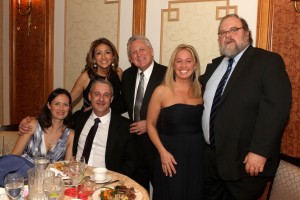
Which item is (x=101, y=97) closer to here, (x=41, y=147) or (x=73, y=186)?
(x=41, y=147)

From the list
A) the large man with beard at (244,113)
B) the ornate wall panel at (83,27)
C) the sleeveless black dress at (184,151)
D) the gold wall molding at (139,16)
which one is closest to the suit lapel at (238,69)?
the large man with beard at (244,113)

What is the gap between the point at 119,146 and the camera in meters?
2.79

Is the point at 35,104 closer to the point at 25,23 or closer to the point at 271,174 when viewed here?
the point at 25,23

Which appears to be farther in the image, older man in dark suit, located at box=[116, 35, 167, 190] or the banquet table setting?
older man in dark suit, located at box=[116, 35, 167, 190]

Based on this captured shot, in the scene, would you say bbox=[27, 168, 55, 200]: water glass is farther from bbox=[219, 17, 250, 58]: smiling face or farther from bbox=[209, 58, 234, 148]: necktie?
bbox=[219, 17, 250, 58]: smiling face

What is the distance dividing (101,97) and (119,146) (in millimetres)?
440

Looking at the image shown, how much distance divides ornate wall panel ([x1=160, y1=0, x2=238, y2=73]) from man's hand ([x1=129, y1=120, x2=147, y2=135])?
3.13 feet

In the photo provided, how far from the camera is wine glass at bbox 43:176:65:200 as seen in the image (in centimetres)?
161

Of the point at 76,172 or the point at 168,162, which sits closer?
A: the point at 76,172

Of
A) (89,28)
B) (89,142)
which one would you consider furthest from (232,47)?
(89,28)

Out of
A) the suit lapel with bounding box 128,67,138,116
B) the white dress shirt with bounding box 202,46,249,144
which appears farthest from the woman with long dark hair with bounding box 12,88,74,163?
the white dress shirt with bounding box 202,46,249,144

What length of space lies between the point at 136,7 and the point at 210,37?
3.05ft

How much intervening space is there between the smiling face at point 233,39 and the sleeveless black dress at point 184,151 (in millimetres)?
551

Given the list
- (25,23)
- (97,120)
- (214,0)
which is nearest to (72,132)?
(97,120)
